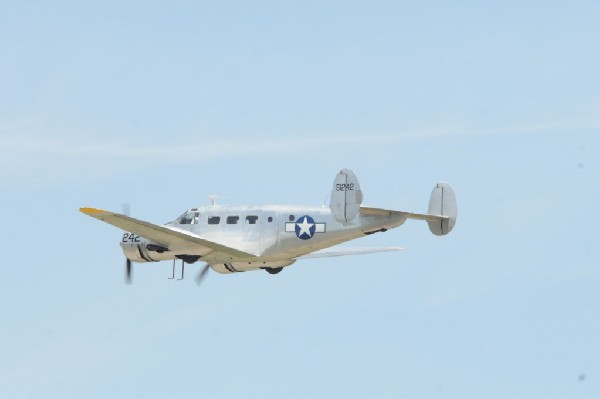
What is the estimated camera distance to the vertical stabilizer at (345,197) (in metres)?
67.1

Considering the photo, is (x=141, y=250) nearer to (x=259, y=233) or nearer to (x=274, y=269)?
(x=259, y=233)

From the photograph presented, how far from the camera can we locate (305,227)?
70.4 metres

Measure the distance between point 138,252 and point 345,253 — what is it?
1026cm

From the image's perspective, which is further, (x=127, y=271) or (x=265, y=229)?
(x=127, y=271)

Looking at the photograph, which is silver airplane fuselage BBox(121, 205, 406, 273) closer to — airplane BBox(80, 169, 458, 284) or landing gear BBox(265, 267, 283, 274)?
airplane BBox(80, 169, 458, 284)

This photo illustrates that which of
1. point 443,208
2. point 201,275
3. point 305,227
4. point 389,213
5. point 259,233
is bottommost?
point 201,275

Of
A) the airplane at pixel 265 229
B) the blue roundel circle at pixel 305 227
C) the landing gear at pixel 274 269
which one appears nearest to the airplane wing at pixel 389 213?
the airplane at pixel 265 229

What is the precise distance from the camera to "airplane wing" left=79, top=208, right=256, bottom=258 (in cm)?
6850

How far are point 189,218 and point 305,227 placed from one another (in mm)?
6348

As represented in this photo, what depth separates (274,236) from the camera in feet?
234

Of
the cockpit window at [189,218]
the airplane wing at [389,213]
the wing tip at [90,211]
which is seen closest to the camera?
the wing tip at [90,211]

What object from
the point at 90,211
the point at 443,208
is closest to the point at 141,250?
the point at 90,211

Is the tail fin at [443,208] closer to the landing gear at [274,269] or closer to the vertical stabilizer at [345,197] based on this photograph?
the vertical stabilizer at [345,197]

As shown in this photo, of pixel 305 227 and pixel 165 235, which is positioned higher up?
pixel 305 227
